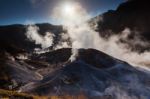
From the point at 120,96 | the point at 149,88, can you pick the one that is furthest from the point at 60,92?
the point at 149,88

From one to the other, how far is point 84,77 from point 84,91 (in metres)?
15.2

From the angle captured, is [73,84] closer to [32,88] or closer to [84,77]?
[84,77]

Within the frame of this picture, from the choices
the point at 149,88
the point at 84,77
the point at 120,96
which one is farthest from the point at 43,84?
the point at 149,88

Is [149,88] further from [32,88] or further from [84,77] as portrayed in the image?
[32,88]

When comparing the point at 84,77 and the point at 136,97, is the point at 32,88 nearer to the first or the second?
the point at 84,77

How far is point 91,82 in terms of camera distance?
193m

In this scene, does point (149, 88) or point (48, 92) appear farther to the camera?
point (149, 88)

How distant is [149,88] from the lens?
19738cm

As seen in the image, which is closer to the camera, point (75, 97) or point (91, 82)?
point (75, 97)

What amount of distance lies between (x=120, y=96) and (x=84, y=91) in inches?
788

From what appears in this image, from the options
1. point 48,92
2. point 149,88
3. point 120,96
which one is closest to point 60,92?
point 48,92

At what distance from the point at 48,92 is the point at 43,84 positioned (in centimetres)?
1060

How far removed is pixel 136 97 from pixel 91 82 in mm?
26566

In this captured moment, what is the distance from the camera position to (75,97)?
177250 mm
